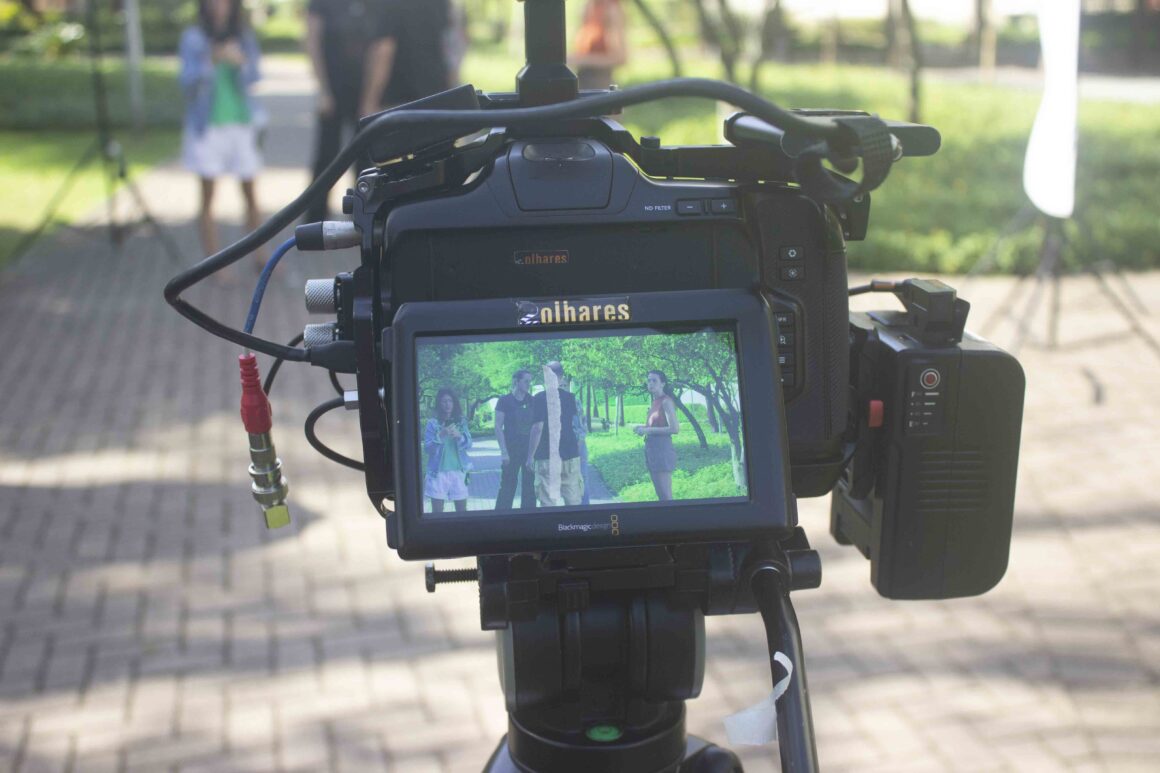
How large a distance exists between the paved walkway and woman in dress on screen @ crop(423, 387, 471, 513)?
2.05 metres

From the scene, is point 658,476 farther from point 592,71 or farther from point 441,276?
point 592,71

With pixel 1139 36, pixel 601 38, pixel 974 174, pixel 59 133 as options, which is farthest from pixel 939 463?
pixel 1139 36

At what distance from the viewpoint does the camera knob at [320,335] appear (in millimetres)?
1574

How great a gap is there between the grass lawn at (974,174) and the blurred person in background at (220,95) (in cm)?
265

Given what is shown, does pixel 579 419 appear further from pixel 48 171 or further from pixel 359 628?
pixel 48 171

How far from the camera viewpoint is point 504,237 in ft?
4.58

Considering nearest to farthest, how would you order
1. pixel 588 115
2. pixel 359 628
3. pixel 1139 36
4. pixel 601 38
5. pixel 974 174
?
pixel 588 115, pixel 359 628, pixel 974 174, pixel 601 38, pixel 1139 36

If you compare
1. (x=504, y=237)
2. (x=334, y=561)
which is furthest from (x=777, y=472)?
(x=334, y=561)

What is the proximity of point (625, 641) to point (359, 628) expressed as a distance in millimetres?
2381

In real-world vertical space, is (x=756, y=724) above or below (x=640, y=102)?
below

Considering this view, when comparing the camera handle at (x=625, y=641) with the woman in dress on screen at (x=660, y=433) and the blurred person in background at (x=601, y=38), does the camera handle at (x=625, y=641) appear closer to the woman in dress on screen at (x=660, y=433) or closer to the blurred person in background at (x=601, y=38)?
the woman in dress on screen at (x=660, y=433)

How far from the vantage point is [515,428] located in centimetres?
136

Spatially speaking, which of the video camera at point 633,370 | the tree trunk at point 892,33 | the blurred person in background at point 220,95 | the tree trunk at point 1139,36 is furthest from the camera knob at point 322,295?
the tree trunk at point 1139,36

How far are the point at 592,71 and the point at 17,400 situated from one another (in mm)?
8154
